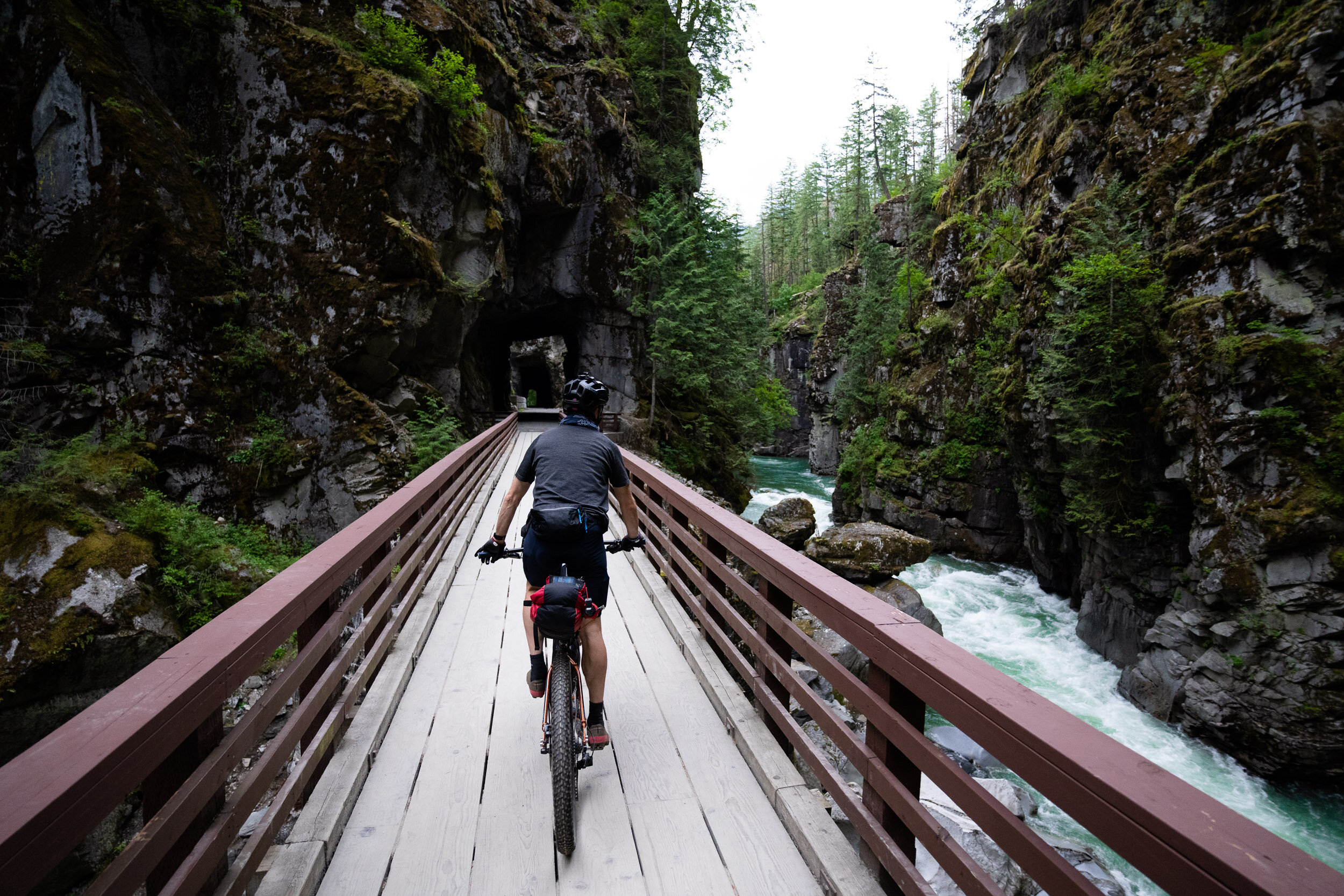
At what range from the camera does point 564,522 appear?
2.90m

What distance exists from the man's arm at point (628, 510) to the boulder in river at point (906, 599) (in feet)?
28.7

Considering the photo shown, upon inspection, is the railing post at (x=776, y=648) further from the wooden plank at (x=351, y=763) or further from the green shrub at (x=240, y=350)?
the green shrub at (x=240, y=350)

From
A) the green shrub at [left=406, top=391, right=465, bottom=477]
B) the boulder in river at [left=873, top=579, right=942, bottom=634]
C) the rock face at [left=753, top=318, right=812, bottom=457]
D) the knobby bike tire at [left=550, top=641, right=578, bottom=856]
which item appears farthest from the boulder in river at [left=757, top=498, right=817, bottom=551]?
the rock face at [left=753, top=318, right=812, bottom=457]

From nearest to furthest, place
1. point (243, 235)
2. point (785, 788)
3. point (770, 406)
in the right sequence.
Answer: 1. point (785, 788)
2. point (243, 235)
3. point (770, 406)

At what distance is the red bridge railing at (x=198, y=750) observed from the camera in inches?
45.4

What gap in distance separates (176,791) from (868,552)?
39.7ft

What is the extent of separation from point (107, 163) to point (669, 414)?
52.7ft

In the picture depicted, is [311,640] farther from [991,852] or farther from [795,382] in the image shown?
[795,382]

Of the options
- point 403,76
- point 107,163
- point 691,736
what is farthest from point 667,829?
point 403,76

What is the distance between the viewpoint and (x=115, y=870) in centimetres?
135

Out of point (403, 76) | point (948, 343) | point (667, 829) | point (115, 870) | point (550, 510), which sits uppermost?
point (403, 76)

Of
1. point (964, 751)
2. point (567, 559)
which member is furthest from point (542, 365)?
point (567, 559)

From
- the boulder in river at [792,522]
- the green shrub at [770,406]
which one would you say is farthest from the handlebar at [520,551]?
the green shrub at [770,406]

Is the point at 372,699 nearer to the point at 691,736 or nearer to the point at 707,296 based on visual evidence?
the point at 691,736
